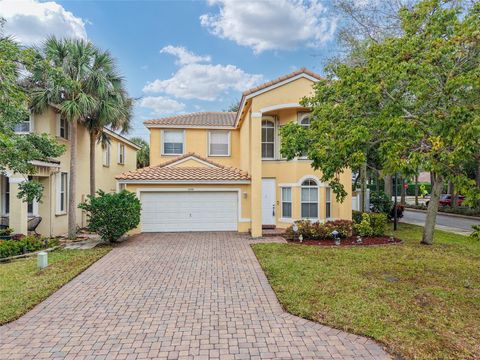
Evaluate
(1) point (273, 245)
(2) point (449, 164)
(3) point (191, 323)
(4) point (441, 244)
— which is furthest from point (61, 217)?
(4) point (441, 244)

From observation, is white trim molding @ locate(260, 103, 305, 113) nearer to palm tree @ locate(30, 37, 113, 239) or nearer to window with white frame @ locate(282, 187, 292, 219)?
window with white frame @ locate(282, 187, 292, 219)

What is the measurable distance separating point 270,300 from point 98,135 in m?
14.7

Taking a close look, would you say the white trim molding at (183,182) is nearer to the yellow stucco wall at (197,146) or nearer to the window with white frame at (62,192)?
the window with white frame at (62,192)

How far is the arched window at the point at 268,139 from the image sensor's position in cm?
1753

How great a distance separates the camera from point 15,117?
385 inches

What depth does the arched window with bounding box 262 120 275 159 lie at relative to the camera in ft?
57.5

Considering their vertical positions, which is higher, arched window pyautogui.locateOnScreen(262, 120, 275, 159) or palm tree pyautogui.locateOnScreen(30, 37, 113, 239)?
palm tree pyautogui.locateOnScreen(30, 37, 113, 239)

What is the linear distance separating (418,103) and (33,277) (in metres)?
11.2

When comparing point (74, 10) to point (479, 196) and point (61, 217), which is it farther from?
point (479, 196)

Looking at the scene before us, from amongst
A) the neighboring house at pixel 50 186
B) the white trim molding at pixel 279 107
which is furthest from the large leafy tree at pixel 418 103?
the neighboring house at pixel 50 186

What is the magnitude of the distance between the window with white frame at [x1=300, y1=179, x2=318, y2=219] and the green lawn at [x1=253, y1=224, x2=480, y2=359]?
12.3 ft

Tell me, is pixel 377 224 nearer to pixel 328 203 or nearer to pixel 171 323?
pixel 328 203

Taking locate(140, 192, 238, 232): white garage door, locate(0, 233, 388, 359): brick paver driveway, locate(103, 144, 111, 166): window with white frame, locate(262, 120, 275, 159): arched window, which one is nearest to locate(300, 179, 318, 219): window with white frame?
locate(262, 120, 275, 159): arched window

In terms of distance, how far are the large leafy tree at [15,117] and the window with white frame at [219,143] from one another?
10.4 m
